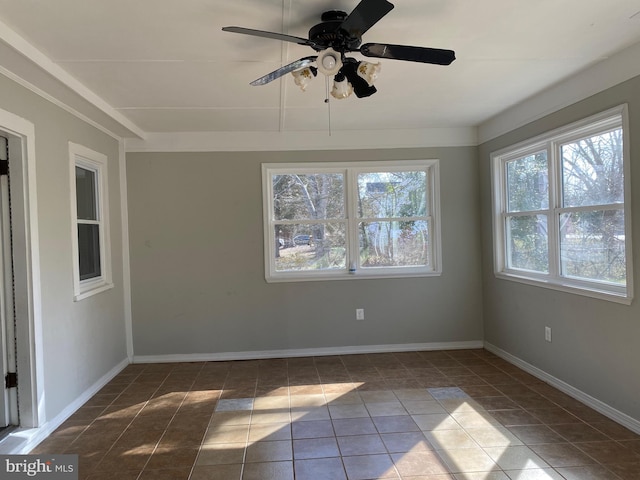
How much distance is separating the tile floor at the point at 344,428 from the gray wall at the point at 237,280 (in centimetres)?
52

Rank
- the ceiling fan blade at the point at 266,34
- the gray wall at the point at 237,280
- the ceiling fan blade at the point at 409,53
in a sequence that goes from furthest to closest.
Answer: the gray wall at the point at 237,280
the ceiling fan blade at the point at 409,53
the ceiling fan blade at the point at 266,34

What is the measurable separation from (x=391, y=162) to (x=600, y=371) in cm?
267

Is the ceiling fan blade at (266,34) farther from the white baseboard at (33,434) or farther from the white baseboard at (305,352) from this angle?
the white baseboard at (305,352)

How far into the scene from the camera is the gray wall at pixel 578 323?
105 inches

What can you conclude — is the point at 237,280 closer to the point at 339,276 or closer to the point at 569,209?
the point at 339,276

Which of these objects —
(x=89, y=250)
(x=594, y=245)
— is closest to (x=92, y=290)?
(x=89, y=250)

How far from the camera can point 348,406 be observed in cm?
316

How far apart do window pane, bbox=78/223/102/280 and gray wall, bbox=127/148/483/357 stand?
0.54m

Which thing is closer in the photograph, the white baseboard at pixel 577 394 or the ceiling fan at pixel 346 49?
the ceiling fan at pixel 346 49

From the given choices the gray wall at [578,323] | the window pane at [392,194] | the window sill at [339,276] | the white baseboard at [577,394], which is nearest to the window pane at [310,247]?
the window sill at [339,276]

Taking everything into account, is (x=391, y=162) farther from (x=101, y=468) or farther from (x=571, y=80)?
(x=101, y=468)

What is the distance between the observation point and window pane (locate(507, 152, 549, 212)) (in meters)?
3.60

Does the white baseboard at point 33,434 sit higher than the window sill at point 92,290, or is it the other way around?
the window sill at point 92,290

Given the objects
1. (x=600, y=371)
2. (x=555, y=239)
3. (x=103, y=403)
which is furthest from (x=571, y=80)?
(x=103, y=403)
